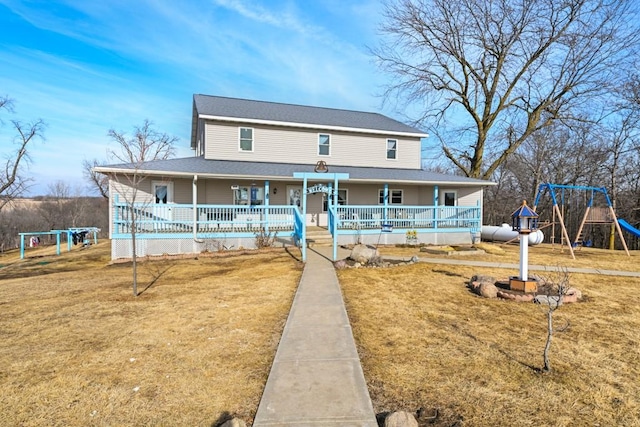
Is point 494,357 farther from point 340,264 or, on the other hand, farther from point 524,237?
point 340,264

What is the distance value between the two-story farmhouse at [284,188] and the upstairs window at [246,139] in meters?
0.05

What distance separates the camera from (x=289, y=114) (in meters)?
19.2

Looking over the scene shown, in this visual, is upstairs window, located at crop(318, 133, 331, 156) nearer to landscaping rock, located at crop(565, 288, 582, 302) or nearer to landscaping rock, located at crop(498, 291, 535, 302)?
landscaping rock, located at crop(498, 291, 535, 302)

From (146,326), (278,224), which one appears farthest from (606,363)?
(278,224)

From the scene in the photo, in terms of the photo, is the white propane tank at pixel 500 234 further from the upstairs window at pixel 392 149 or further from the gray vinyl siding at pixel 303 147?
the upstairs window at pixel 392 149

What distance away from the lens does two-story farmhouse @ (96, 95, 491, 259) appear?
1327cm

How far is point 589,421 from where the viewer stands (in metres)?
2.95

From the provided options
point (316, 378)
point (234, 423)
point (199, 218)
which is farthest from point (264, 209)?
point (234, 423)

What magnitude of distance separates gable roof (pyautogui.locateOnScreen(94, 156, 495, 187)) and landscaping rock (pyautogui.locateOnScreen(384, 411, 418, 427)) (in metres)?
12.2

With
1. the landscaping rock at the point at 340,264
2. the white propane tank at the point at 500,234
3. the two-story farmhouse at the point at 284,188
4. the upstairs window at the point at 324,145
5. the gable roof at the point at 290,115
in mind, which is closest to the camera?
the landscaping rock at the point at 340,264

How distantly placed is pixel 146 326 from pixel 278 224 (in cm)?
965

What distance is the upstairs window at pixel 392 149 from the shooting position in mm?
20078

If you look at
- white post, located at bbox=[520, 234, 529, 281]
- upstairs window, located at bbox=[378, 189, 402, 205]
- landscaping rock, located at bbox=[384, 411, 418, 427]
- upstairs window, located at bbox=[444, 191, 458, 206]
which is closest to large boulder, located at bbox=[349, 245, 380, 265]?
white post, located at bbox=[520, 234, 529, 281]

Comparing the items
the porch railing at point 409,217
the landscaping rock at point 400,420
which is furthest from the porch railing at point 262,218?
the landscaping rock at point 400,420
